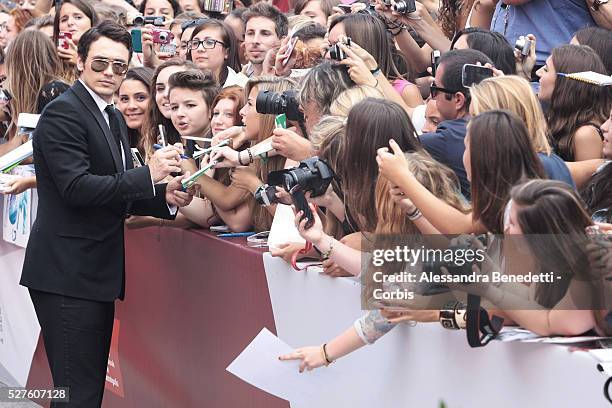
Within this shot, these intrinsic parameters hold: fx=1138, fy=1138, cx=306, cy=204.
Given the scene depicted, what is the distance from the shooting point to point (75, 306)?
5.16 meters

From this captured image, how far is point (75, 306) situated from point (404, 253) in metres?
1.94

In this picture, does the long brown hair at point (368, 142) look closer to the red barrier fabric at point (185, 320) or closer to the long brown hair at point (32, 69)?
the red barrier fabric at point (185, 320)

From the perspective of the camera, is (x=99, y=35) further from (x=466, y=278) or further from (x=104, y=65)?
(x=466, y=278)

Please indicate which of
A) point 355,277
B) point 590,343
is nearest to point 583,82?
point 355,277

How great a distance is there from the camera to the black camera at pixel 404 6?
624 cm

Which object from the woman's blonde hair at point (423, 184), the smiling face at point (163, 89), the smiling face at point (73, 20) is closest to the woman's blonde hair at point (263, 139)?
the smiling face at point (163, 89)

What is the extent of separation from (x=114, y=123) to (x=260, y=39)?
2.10 m

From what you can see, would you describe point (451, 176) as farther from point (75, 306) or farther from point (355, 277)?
point (75, 306)

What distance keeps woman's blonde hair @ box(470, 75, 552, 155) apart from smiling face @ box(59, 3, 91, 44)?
4999mm

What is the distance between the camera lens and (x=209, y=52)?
24.7 ft

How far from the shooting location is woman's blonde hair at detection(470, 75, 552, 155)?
12.9 ft

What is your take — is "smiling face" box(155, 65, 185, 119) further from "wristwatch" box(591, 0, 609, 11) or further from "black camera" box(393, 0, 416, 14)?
"wristwatch" box(591, 0, 609, 11)

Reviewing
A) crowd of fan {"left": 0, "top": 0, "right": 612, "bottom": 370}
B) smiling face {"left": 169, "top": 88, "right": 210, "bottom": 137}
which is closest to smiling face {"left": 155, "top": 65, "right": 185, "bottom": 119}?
crowd of fan {"left": 0, "top": 0, "right": 612, "bottom": 370}

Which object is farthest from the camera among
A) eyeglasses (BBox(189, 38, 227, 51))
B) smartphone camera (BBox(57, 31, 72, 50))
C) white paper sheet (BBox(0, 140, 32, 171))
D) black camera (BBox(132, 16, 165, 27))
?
black camera (BBox(132, 16, 165, 27))
